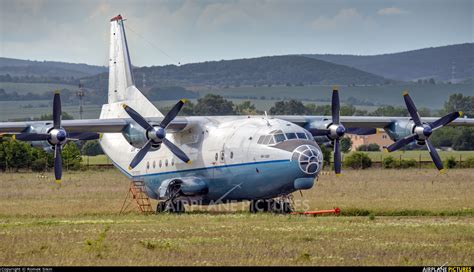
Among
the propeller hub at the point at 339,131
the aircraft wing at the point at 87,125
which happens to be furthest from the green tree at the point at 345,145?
the aircraft wing at the point at 87,125

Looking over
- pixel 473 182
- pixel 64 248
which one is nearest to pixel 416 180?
pixel 473 182

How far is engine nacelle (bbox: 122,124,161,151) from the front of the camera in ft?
112

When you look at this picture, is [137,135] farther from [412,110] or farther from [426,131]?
[426,131]

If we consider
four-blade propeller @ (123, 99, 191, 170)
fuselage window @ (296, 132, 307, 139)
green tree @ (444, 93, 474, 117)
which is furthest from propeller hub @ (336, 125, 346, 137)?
green tree @ (444, 93, 474, 117)

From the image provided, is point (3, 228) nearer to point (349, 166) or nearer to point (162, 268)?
point (162, 268)

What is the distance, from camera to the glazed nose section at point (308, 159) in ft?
102

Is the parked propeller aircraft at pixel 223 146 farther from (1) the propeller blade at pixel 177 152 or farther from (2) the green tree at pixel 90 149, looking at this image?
(2) the green tree at pixel 90 149

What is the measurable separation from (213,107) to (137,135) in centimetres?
7911

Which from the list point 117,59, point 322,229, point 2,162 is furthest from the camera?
point 2,162

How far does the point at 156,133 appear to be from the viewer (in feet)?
110

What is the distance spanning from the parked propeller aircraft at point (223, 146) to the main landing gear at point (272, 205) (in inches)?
1.5

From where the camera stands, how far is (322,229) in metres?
25.4

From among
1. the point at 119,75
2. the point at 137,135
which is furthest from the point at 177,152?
the point at 119,75

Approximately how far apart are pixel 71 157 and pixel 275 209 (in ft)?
130
